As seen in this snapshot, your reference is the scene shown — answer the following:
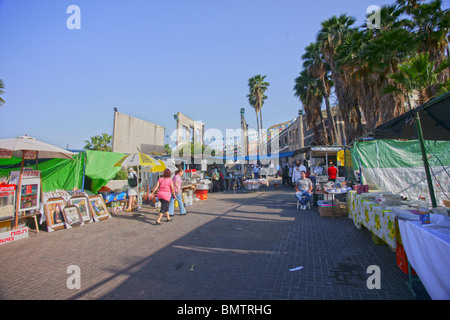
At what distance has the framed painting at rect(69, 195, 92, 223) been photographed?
7.32 m

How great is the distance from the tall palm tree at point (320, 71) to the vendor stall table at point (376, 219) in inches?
640

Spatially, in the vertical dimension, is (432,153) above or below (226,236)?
above

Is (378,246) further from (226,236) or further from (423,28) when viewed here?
(423,28)

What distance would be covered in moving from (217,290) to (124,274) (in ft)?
5.60

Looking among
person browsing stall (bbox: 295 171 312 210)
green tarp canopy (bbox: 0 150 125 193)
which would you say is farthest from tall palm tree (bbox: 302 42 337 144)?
green tarp canopy (bbox: 0 150 125 193)

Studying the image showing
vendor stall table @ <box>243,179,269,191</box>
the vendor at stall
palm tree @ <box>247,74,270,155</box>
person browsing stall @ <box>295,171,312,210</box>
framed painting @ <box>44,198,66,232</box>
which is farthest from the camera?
palm tree @ <box>247,74,270,155</box>

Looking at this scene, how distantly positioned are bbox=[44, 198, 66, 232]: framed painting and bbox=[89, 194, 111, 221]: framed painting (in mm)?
943

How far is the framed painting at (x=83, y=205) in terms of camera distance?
7324mm

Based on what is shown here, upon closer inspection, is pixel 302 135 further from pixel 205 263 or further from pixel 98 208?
pixel 205 263

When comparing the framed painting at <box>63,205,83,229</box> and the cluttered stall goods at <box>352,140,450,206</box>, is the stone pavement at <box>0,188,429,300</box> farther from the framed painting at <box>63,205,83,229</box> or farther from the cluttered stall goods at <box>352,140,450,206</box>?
the cluttered stall goods at <box>352,140,450,206</box>

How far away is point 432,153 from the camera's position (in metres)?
7.42

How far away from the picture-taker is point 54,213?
6727mm
